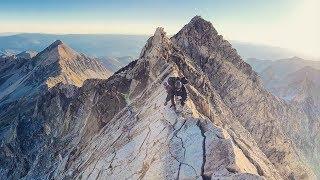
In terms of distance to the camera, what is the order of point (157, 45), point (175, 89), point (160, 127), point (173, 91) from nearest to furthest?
1. point (160, 127)
2. point (173, 91)
3. point (175, 89)
4. point (157, 45)

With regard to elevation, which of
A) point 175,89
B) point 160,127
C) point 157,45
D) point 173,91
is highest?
point 157,45

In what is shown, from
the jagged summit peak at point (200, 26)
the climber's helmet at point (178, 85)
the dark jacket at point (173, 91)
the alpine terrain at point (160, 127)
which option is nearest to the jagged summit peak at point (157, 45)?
the alpine terrain at point (160, 127)

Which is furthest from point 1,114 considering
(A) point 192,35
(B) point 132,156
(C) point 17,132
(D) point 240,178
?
(D) point 240,178

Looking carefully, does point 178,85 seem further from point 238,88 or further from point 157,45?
point 238,88

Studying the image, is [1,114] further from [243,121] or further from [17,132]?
[243,121]

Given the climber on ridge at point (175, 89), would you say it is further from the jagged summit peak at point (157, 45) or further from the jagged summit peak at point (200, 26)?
the jagged summit peak at point (200, 26)

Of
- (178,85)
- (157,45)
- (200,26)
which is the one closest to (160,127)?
(178,85)
